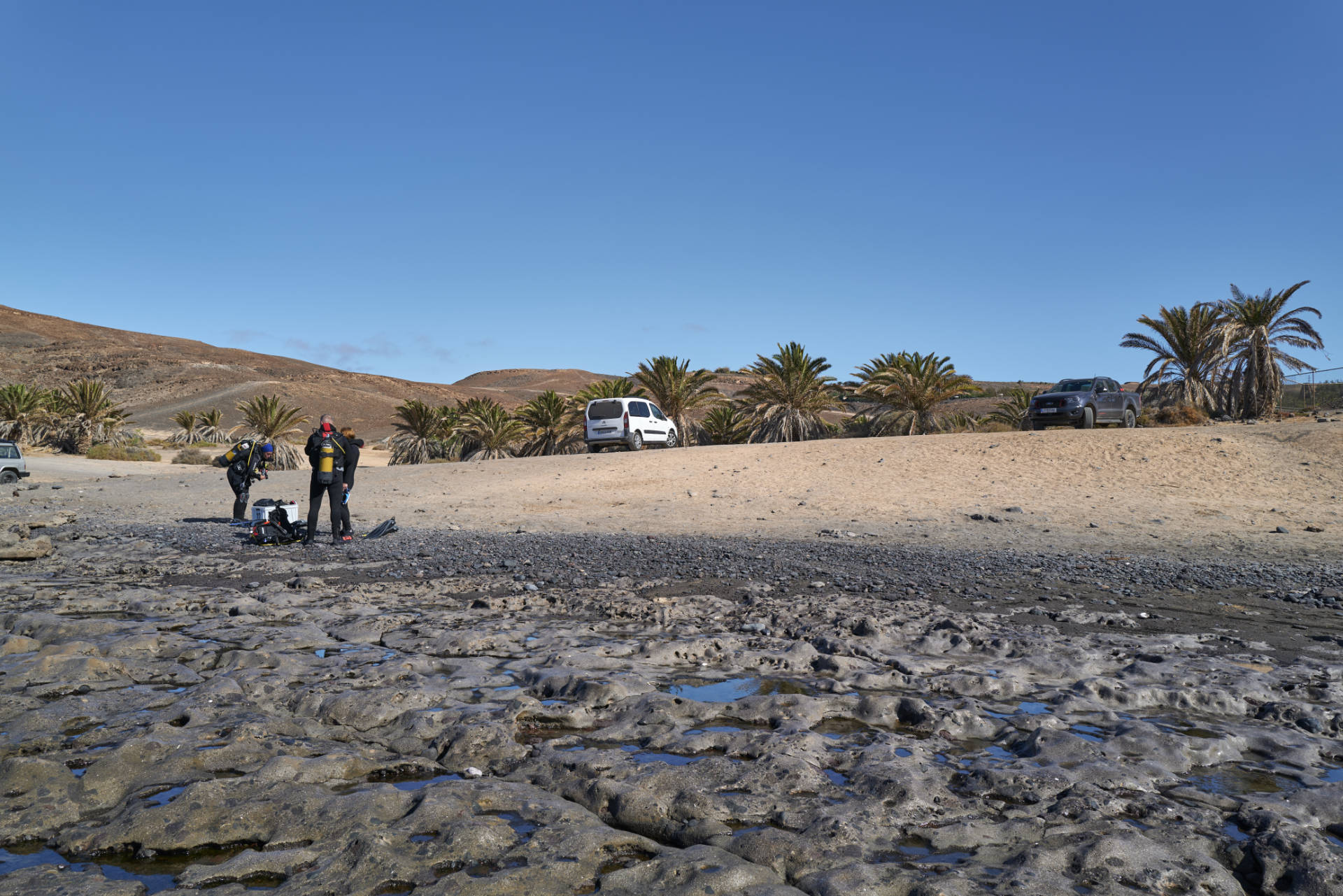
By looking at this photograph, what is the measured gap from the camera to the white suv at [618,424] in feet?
85.1

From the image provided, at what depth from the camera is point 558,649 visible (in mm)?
6035

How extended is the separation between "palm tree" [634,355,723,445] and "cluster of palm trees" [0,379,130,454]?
25.6 meters

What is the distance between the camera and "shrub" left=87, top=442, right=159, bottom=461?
34906 millimetres

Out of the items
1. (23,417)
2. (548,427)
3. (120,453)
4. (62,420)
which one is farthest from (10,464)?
(23,417)

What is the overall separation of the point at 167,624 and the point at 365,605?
1.62m

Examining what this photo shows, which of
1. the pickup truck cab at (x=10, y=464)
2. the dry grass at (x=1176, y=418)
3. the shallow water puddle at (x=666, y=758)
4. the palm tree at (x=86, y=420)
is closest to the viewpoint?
the shallow water puddle at (x=666, y=758)

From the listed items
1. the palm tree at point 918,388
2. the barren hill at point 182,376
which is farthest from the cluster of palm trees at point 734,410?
the barren hill at point 182,376

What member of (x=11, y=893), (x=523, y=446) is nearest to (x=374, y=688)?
(x=11, y=893)

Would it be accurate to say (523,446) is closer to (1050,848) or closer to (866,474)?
(866,474)

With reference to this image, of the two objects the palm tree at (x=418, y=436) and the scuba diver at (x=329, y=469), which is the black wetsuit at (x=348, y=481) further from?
the palm tree at (x=418, y=436)

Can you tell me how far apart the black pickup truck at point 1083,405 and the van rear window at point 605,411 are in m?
12.7

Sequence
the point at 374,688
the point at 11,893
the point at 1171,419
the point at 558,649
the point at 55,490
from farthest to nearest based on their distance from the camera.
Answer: the point at 1171,419
the point at 55,490
the point at 558,649
the point at 374,688
the point at 11,893

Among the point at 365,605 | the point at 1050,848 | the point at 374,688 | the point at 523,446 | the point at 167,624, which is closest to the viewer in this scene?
the point at 1050,848

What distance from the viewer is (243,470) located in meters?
14.9
